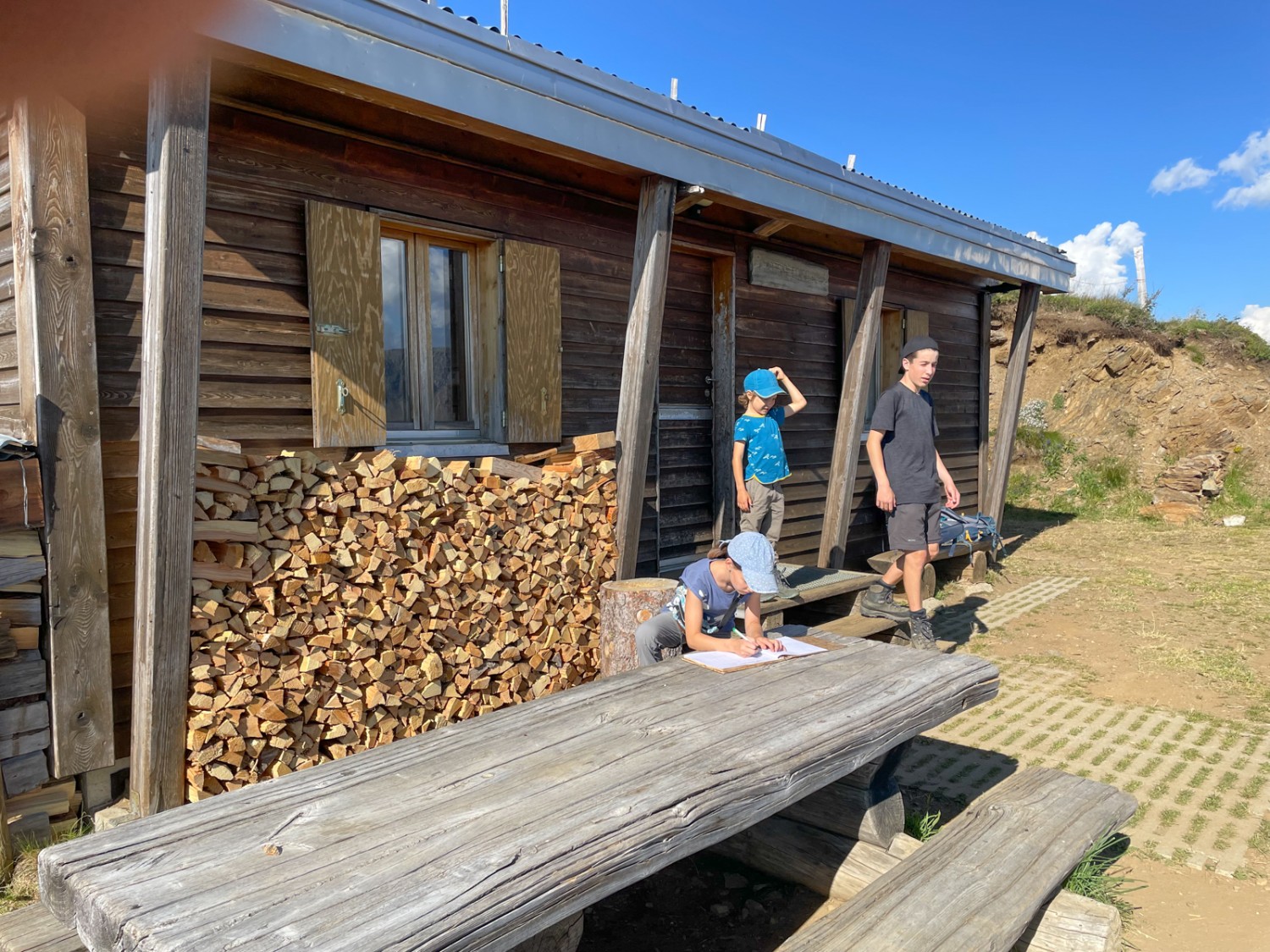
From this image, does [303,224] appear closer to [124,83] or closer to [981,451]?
[124,83]

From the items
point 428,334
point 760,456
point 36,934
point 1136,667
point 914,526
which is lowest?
point 1136,667

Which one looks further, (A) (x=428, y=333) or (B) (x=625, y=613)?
(A) (x=428, y=333)

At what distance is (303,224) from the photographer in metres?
4.52

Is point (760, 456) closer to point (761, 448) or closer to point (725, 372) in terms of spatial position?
point (761, 448)

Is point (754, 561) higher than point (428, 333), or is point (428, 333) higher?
point (428, 333)

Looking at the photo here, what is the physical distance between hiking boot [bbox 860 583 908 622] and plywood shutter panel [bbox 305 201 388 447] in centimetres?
324

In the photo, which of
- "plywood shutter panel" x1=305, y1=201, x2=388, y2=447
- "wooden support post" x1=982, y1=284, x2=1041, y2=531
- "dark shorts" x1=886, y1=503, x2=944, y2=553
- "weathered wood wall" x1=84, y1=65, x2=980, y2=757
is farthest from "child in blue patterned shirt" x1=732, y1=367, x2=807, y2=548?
"wooden support post" x1=982, y1=284, x2=1041, y2=531

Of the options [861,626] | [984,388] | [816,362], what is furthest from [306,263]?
[984,388]

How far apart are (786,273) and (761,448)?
9.21ft

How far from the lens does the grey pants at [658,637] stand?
4.07 m

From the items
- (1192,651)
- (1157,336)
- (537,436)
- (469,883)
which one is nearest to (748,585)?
(469,883)

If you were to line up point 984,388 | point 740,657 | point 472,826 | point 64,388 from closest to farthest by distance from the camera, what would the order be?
1. point 472,826
2. point 740,657
3. point 64,388
4. point 984,388

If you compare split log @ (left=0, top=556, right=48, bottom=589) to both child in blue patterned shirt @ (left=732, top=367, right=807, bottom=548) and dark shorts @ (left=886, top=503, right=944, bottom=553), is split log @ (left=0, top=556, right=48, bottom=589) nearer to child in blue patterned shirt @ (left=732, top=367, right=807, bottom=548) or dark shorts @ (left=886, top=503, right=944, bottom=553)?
child in blue patterned shirt @ (left=732, top=367, right=807, bottom=548)

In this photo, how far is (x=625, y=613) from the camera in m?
4.86
